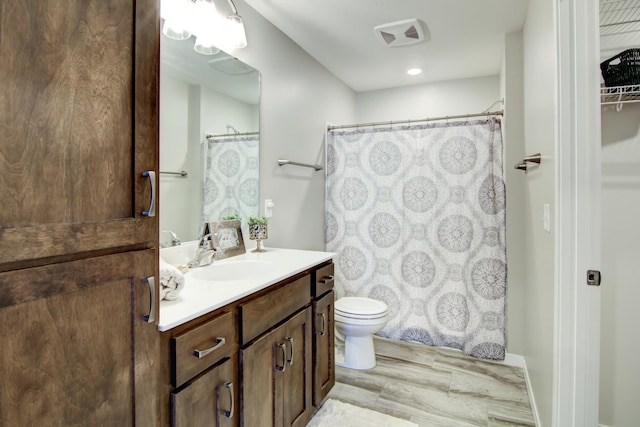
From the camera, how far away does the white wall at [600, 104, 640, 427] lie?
1604mm

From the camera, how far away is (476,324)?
2.50 meters

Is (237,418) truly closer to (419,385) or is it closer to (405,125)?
(419,385)

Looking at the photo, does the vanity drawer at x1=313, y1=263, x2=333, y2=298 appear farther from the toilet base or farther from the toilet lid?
the toilet base

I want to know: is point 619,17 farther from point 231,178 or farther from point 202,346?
point 202,346

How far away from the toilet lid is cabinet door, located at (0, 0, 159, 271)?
165 centimetres

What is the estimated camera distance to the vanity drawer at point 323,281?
180 cm

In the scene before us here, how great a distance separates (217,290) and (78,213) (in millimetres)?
607

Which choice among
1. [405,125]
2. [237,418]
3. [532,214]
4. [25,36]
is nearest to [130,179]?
[25,36]

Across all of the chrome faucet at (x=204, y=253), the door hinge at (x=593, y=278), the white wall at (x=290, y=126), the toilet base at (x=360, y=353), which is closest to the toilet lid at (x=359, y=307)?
the toilet base at (x=360, y=353)

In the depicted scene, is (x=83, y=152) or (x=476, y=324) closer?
(x=83, y=152)

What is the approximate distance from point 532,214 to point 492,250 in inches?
21.5

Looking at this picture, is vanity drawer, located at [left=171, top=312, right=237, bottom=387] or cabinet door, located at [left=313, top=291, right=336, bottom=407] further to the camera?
cabinet door, located at [left=313, top=291, right=336, bottom=407]

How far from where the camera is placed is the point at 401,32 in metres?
2.37

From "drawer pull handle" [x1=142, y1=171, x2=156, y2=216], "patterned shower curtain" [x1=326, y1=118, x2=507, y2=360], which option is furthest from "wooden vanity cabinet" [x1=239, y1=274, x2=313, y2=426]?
"patterned shower curtain" [x1=326, y1=118, x2=507, y2=360]
